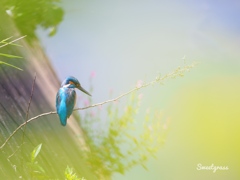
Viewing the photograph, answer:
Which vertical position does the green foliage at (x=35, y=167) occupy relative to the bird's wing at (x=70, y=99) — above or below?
below

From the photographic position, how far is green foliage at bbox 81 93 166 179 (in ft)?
6.08

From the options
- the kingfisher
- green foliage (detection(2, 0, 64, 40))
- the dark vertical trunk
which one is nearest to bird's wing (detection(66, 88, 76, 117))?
the kingfisher

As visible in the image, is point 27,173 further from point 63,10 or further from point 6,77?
point 63,10

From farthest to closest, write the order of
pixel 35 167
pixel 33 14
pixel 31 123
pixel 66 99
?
pixel 33 14, pixel 31 123, pixel 66 99, pixel 35 167

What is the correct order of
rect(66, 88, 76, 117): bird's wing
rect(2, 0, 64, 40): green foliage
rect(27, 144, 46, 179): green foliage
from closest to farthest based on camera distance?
rect(27, 144, 46, 179): green foliage → rect(66, 88, 76, 117): bird's wing → rect(2, 0, 64, 40): green foliage

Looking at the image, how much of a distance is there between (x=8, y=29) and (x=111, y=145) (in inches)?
27.7

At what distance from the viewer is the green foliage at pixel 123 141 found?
1.85 m

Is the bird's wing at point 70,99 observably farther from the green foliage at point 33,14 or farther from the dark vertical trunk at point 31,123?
the green foliage at point 33,14

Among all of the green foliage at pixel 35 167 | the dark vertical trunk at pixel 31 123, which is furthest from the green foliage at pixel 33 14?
the green foliage at pixel 35 167

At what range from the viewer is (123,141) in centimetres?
190

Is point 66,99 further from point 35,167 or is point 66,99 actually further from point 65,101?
point 35,167

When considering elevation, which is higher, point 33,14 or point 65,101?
point 33,14

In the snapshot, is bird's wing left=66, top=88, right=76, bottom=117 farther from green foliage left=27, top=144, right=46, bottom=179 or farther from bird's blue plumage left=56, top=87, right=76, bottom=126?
green foliage left=27, top=144, right=46, bottom=179

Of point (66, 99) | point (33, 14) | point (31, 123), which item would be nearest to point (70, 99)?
point (66, 99)
